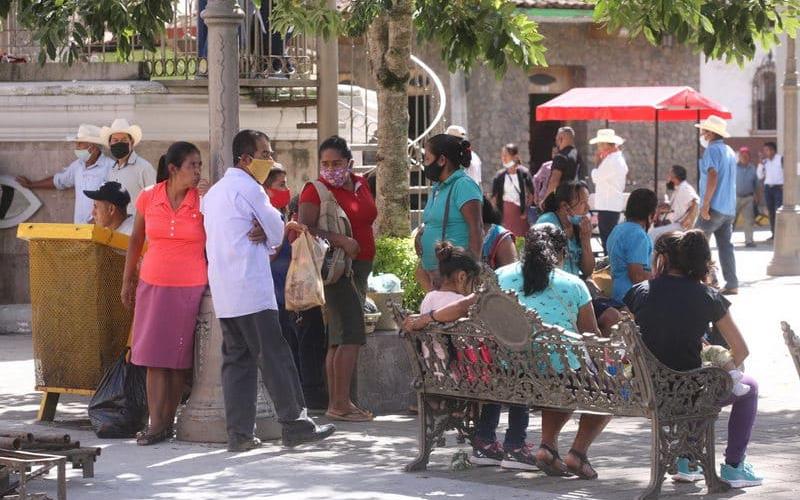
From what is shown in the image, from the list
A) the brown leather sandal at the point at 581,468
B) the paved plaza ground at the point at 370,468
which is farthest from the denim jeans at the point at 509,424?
the brown leather sandal at the point at 581,468

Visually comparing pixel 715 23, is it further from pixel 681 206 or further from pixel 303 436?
pixel 681 206

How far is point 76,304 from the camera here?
9.49 meters

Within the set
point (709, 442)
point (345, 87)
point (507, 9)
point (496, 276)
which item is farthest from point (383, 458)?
point (345, 87)

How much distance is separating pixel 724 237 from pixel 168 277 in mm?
8874

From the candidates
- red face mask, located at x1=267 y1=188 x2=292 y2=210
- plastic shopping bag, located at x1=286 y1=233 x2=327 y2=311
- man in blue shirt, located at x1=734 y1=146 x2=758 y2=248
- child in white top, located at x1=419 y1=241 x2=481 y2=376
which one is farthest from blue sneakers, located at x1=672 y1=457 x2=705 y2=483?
man in blue shirt, located at x1=734 y1=146 x2=758 y2=248

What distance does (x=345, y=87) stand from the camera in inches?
646

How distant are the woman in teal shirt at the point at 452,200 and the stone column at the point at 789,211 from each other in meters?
10.8

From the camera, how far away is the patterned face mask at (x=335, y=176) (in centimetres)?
977

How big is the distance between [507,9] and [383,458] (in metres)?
3.24

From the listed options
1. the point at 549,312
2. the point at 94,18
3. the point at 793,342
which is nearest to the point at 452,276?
the point at 549,312

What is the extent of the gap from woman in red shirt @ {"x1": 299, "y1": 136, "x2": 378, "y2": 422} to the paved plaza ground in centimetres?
23

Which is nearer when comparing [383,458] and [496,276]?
[496,276]

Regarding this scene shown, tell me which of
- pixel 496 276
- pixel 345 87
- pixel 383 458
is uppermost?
pixel 345 87

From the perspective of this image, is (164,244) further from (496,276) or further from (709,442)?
(709,442)
